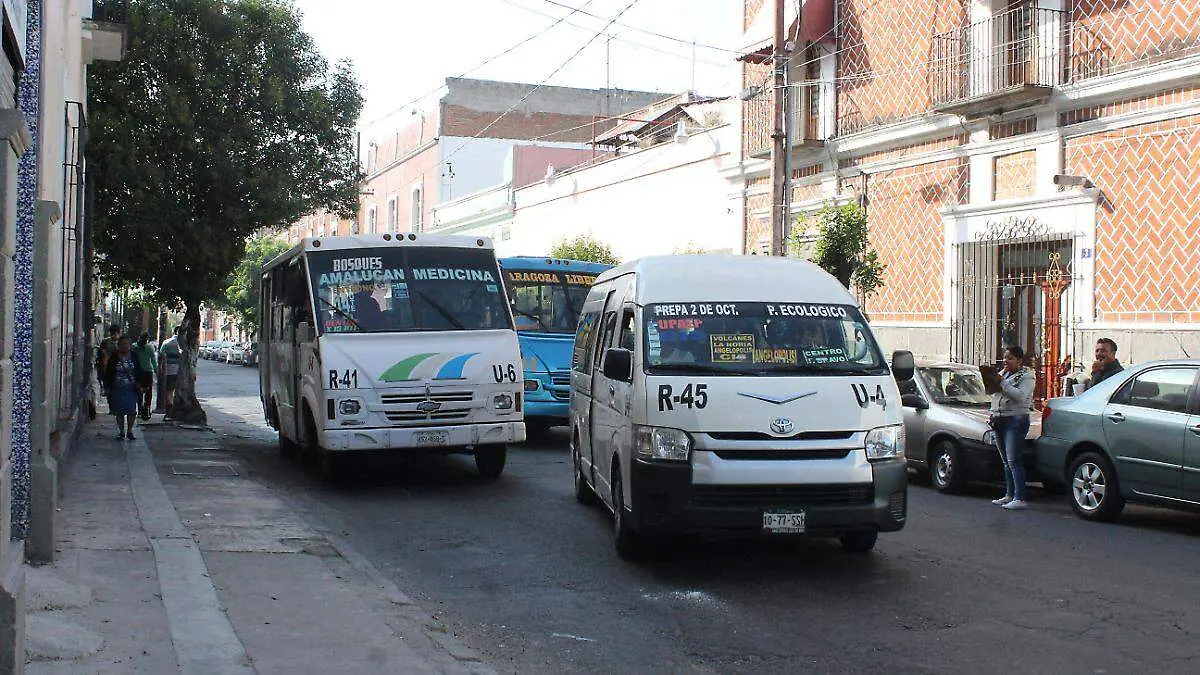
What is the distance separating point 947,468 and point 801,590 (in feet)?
19.0

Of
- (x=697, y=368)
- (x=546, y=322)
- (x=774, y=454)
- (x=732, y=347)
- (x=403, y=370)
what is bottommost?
(x=774, y=454)

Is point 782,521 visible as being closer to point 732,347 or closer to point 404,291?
point 732,347

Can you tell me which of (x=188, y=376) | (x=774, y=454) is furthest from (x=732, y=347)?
(x=188, y=376)

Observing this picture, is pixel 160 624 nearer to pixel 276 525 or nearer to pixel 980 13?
pixel 276 525

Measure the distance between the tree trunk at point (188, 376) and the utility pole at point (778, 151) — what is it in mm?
10167

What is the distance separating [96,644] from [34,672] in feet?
1.68

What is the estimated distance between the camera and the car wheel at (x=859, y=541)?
869cm

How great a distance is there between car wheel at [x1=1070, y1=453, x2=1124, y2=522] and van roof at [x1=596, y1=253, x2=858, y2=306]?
142 inches

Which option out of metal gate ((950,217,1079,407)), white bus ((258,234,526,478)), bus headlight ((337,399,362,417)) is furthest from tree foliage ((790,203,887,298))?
bus headlight ((337,399,362,417))

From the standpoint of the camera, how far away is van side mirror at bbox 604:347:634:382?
325 inches

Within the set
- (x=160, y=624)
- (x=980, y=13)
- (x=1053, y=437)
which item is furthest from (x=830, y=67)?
(x=160, y=624)

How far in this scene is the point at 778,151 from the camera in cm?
1909

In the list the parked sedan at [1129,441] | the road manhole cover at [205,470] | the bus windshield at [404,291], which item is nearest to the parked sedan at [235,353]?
the road manhole cover at [205,470]

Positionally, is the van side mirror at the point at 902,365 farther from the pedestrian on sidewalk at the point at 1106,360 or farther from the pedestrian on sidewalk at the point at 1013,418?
the pedestrian on sidewalk at the point at 1106,360
